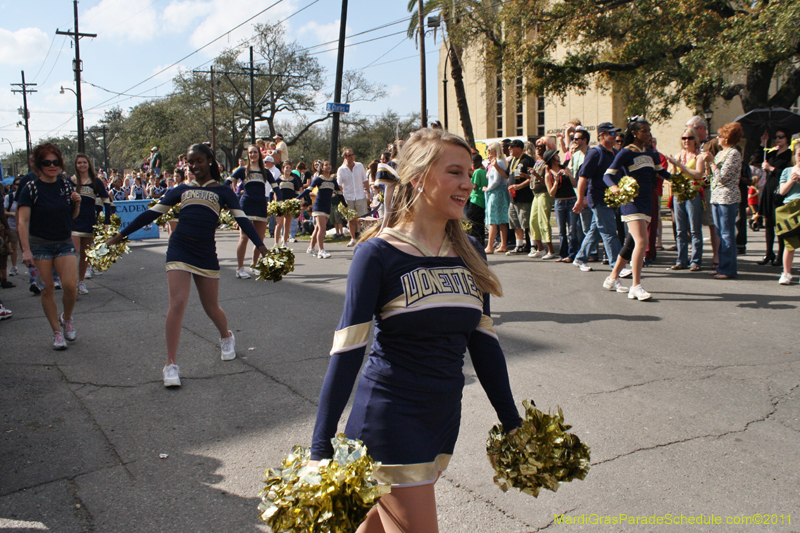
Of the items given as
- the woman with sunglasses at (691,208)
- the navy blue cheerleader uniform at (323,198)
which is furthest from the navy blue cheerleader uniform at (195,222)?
the navy blue cheerleader uniform at (323,198)

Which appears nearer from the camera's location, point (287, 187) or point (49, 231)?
point (49, 231)

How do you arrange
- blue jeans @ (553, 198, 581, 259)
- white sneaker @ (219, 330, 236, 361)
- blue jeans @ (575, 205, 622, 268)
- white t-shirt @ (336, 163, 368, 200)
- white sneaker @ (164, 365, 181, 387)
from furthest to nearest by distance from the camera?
white t-shirt @ (336, 163, 368, 200), blue jeans @ (553, 198, 581, 259), blue jeans @ (575, 205, 622, 268), white sneaker @ (219, 330, 236, 361), white sneaker @ (164, 365, 181, 387)

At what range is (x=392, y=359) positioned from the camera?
207 cm

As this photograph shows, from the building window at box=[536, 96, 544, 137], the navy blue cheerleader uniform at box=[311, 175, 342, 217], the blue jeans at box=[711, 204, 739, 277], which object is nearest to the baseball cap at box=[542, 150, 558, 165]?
the blue jeans at box=[711, 204, 739, 277]

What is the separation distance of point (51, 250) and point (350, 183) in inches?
335

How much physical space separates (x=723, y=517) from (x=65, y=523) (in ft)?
10.4

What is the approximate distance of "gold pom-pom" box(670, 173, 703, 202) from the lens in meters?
8.95

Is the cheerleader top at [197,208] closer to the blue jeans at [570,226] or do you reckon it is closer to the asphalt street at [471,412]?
the asphalt street at [471,412]

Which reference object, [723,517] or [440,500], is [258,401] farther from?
[723,517]

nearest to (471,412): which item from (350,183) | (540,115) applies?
(350,183)

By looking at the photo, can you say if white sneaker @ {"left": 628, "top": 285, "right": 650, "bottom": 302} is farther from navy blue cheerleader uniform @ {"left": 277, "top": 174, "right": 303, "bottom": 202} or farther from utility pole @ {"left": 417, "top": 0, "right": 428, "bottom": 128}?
utility pole @ {"left": 417, "top": 0, "right": 428, "bottom": 128}

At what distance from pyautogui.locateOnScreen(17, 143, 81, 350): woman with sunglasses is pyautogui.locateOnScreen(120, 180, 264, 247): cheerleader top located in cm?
137

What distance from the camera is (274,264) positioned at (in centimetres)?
498

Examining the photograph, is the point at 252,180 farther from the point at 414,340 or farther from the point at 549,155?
the point at 414,340
